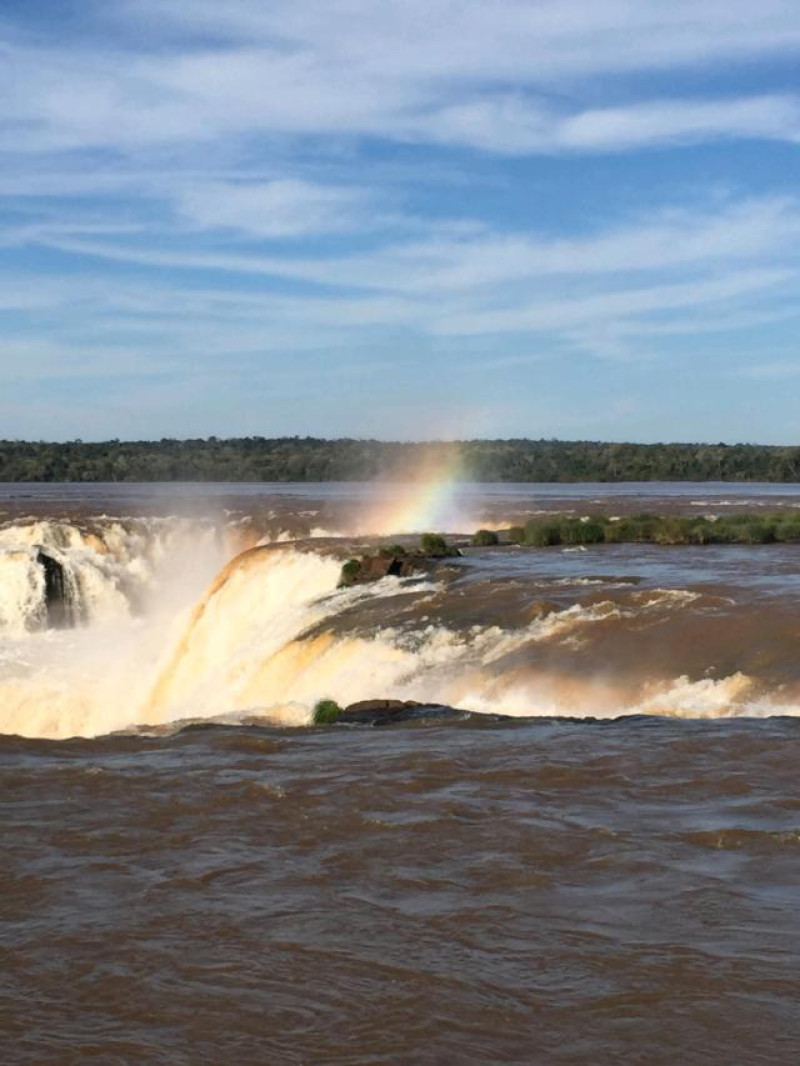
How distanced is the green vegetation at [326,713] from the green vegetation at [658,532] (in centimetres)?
1531

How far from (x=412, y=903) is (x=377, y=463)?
94.6 metres

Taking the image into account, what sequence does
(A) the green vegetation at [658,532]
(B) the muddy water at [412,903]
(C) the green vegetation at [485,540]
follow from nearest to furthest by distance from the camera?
(B) the muddy water at [412,903]
(A) the green vegetation at [658,532]
(C) the green vegetation at [485,540]

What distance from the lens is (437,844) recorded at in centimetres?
885

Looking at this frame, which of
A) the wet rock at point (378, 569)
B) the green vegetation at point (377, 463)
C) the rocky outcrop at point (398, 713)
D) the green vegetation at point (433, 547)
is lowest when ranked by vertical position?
the rocky outcrop at point (398, 713)

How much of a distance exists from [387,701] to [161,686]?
23.2ft

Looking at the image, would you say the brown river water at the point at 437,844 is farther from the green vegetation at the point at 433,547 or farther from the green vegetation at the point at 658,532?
the green vegetation at the point at 658,532

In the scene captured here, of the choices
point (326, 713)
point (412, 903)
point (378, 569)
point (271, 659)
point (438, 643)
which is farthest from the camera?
point (378, 569)

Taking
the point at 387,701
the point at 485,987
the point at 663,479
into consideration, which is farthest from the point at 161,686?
the point at 663,479

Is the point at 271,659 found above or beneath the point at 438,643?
beneath

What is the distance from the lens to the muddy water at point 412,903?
6.07 metres

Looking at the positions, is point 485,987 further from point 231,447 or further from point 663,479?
point 231,447

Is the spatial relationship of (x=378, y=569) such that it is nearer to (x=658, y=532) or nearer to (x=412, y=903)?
(x=658, y=532)

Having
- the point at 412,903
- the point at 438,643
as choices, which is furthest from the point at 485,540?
the point at 412,903

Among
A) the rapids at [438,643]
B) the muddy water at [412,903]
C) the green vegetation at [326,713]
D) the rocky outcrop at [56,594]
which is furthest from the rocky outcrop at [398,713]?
the rocky outcrop at [56,594]
